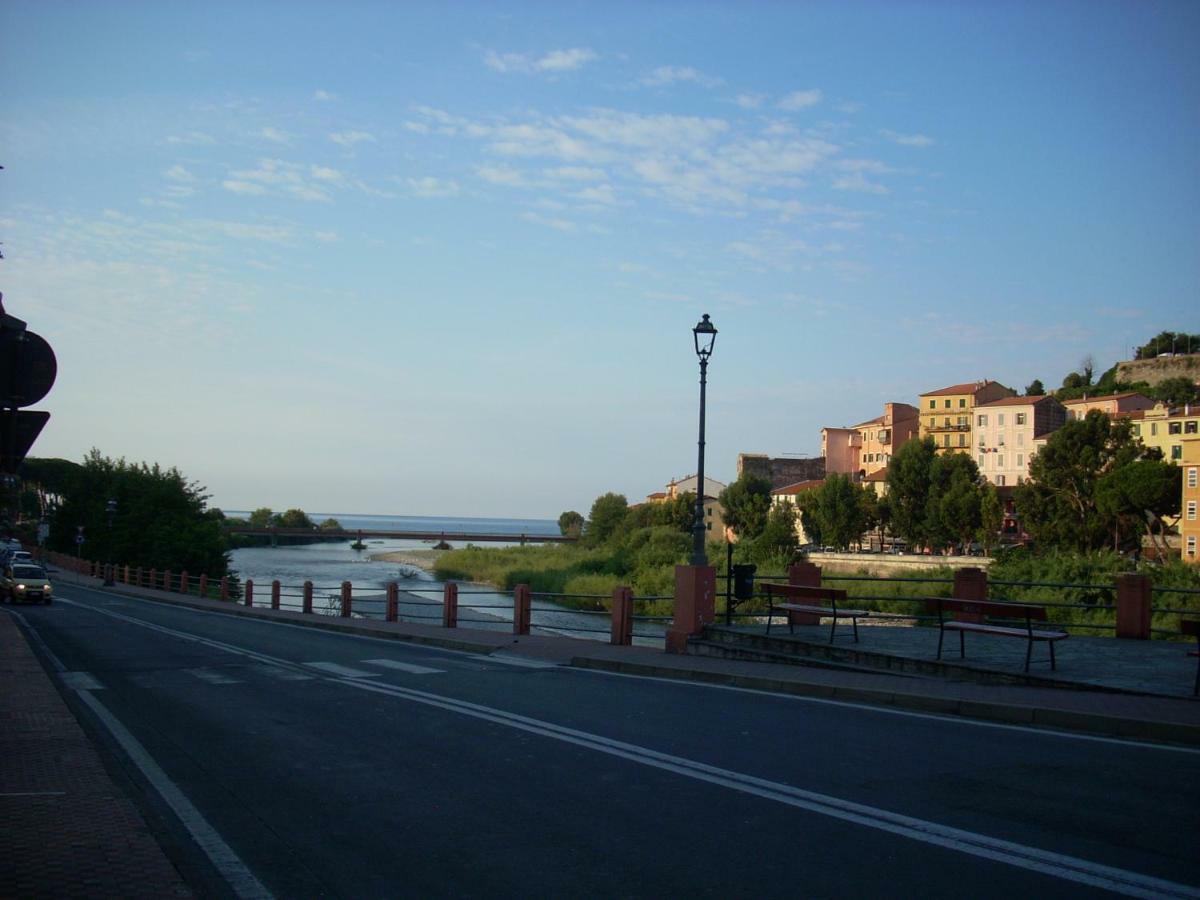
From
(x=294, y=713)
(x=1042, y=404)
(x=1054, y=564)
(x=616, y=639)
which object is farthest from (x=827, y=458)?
(x=294, y=713)

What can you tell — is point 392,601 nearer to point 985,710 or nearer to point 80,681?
point 80,681

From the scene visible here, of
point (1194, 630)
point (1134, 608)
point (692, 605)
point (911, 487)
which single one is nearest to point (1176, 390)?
point (911, 487)

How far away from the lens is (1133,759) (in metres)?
9.09

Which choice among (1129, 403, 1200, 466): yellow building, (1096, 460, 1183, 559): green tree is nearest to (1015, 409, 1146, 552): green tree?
(1096, 460, 1183, 559): green tree

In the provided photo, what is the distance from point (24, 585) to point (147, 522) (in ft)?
127

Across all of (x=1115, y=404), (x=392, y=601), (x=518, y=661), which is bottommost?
(x=518, y=661)

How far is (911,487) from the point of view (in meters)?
85.4

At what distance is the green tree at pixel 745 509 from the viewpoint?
9756 centimetres

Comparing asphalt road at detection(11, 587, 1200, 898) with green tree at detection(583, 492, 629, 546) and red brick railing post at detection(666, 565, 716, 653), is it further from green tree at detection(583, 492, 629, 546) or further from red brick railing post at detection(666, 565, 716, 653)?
green tree at detection(583, 492, 629, 546)

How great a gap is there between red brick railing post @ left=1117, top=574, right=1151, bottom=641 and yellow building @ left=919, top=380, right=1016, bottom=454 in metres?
102

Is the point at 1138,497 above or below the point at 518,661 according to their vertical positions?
above

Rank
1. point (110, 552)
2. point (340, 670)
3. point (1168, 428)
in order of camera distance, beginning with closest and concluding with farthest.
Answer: point (340, 670) < point (110, 552) < point (1168, 428)

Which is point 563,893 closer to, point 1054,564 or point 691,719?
point 691,719

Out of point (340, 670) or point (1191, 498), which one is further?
point (1191, 498)
